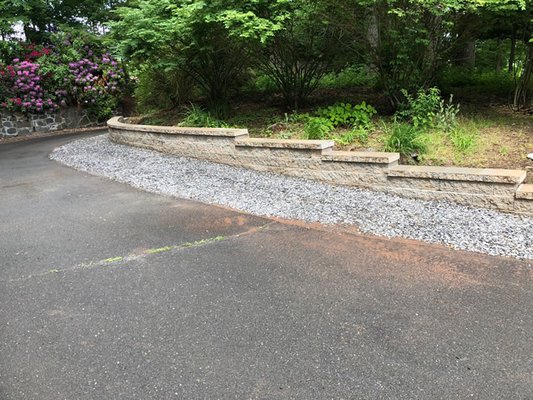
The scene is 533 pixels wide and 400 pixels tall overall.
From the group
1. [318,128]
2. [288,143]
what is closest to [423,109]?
[318,128]

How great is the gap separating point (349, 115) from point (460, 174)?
93.4 inches

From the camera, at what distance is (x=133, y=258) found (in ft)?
11.8

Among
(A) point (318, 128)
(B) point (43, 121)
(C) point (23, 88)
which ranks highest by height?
(C) point (23, 88)

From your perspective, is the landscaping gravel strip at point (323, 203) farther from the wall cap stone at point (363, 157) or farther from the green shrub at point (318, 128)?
the green shrub at point (318, 128)

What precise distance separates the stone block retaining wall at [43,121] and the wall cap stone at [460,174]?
426 inches

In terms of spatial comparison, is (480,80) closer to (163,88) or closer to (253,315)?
(163,88)

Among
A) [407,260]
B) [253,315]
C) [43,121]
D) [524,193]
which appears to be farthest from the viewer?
[43,121]

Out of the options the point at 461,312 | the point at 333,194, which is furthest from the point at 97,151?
the point at 461,312

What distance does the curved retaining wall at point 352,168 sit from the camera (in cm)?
416

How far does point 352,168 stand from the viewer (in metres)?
5.07

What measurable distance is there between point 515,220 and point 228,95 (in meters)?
5.84

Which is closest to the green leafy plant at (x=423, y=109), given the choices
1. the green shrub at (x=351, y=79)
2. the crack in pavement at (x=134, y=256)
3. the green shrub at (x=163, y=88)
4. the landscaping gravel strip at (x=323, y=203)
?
the landscaping gravel strip at (x=323, y=203)

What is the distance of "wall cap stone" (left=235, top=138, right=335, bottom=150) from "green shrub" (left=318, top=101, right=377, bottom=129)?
102 cm

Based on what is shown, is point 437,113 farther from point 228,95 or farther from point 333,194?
point 228,95
